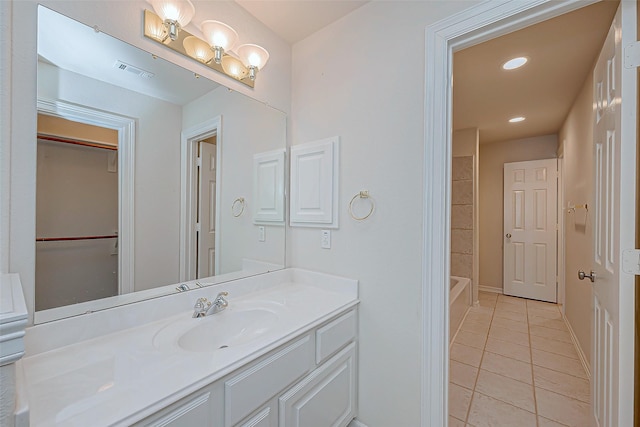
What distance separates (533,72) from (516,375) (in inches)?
99.4

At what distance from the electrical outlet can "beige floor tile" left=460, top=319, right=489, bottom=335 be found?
2301 mm

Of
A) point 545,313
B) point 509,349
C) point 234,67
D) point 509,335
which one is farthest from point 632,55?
point 545,313

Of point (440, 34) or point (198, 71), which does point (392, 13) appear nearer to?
point (440, 34)

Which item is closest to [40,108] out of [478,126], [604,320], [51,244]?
[51,244]

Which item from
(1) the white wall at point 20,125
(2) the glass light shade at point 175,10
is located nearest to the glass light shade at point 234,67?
(2) the glass light shade at point 175,10

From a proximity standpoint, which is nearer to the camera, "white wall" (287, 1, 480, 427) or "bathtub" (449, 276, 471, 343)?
"white wall" (287, 1, 480, 427)

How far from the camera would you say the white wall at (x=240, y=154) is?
1.51 m

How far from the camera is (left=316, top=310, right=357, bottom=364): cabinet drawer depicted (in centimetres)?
126

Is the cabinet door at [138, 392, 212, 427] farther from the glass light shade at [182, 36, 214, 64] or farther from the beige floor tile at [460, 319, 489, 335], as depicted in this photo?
the beige floor tile at [460, 319, 489, 335]

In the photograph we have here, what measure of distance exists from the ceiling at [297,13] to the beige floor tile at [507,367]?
9.44 feet

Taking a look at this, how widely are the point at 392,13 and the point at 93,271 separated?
194 centimetres

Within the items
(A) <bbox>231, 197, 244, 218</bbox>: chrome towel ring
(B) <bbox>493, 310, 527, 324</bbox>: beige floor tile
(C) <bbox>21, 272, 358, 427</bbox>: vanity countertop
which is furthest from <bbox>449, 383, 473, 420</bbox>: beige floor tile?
(A) <bbox>231, 197, 244, 218</bbox>: chrome towel ring

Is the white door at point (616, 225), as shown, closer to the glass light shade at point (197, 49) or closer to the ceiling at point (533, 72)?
the ceiling at point (533, 72)

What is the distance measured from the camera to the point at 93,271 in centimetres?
111
